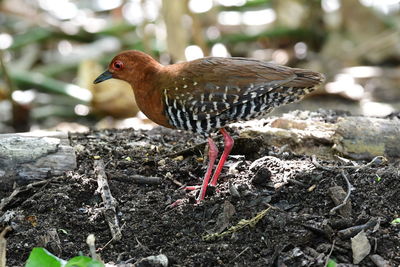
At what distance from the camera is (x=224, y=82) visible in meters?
5.20

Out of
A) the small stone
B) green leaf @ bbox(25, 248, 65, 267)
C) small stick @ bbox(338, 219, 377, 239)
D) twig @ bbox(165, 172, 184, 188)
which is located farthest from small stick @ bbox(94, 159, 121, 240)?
small stick @ bbox(338, 219, 377, 239)

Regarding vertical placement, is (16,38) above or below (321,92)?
above

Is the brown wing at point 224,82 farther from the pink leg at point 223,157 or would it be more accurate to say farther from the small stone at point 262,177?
the small stone at point 262,177

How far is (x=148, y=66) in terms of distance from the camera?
18.2ft

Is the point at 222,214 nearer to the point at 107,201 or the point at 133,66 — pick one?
the point at 107,201

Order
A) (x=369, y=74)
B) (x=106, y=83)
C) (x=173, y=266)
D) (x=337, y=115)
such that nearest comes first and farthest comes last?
(x=173, y=266), (x=337, y=115), (x=106, y=83), (x=369, y=74)

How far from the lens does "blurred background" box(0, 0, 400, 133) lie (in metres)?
9.50

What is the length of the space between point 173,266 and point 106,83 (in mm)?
5412

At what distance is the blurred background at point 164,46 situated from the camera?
374 inches

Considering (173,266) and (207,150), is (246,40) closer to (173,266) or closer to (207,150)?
(207,150)

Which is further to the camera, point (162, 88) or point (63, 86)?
point (63, 86)

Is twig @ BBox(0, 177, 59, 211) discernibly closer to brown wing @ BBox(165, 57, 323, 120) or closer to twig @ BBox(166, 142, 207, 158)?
twig @ BBox(166, 142, 207, 158)

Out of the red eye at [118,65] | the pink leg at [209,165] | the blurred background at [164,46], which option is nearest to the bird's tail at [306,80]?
the pink leg at [209,165]

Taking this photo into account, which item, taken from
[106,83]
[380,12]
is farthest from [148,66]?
[380,12]
